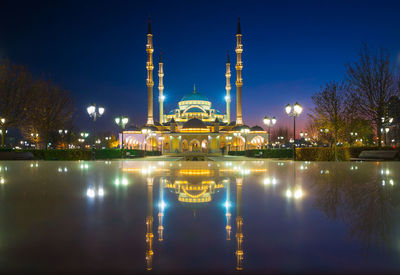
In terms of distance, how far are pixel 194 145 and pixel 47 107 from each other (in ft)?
132

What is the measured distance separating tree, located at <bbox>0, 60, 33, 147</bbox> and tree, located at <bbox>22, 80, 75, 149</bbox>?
0.84 meters

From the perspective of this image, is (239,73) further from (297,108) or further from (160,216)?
(160,216)

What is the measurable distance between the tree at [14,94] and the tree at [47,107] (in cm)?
84

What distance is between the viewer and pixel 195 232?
9.60 feet

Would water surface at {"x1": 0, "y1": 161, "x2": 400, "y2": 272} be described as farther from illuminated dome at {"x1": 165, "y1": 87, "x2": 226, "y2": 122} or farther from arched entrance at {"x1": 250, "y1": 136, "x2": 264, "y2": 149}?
illuminated dome at {"x1": 165, "y1": 87, "x2": 226, "y2": 122}

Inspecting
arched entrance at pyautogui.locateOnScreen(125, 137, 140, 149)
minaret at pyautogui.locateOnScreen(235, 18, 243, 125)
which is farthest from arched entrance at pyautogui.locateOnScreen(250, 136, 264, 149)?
arched entrance at pyautogui.locateOnScreen(125, 137, 140, 149)

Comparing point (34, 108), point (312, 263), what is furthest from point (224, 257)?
point (34, 108)

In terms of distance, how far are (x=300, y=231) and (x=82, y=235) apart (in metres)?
2.11

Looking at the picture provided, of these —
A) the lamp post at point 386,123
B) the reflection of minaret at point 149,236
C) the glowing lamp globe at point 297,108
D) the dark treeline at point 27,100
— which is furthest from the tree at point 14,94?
the lamp post at point 386,123

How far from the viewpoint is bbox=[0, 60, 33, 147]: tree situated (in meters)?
29.4

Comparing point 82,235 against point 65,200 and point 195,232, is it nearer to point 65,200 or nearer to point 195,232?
point 195,232

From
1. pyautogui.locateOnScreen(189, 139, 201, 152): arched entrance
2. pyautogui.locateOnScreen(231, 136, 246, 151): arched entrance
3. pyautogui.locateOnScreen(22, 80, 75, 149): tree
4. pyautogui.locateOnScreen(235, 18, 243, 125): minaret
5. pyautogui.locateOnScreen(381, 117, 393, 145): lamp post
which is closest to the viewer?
pyautogui.locateOnScreen(381, 117, 393, 145): lamp post

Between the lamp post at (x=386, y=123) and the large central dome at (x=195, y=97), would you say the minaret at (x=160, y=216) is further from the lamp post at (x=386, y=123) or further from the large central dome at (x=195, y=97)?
the large central dome at (x=195, y=97)

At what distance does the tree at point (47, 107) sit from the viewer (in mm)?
32500
